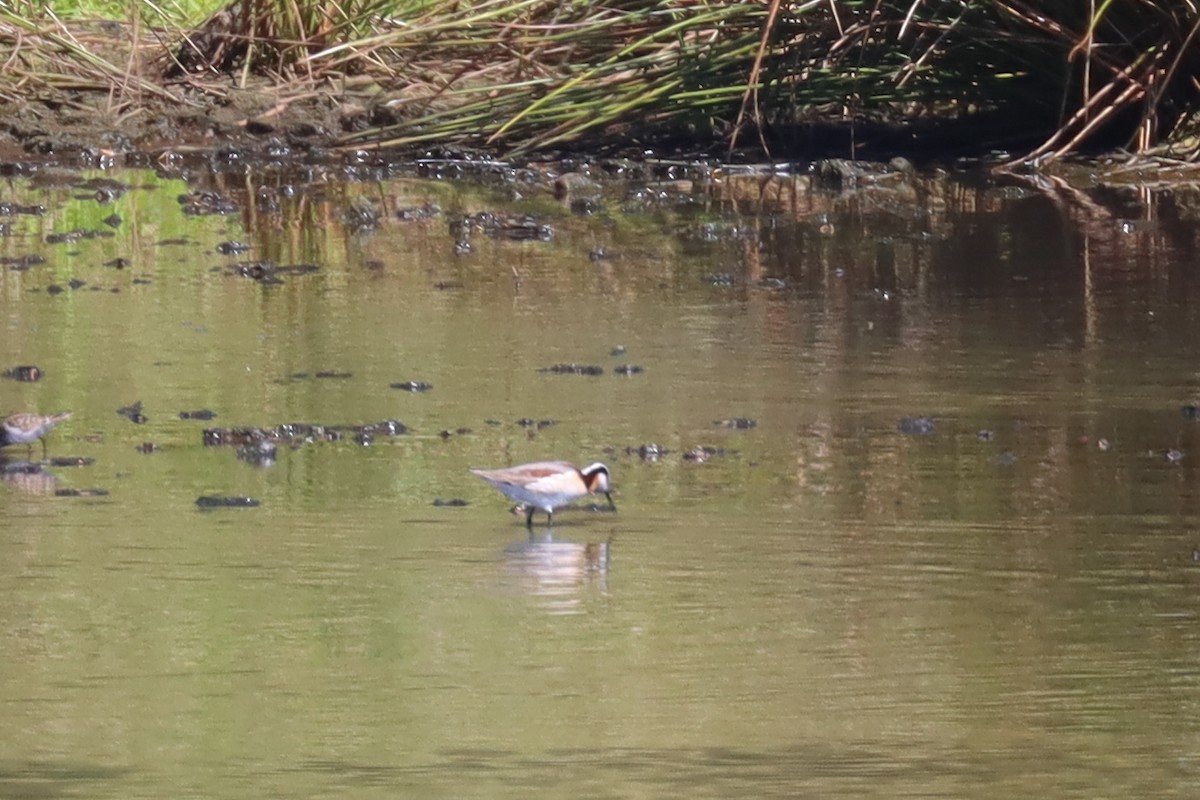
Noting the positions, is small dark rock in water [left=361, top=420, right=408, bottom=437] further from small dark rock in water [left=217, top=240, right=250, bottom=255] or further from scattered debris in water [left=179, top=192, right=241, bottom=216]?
scattered debris in water [left=179, top=192, right=241, bottom=216]

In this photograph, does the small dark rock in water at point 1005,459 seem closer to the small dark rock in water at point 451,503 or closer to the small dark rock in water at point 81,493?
the small dark rock in water at point 451,503

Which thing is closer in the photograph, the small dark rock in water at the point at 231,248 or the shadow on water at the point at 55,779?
the shadow on water at the point at 55,779

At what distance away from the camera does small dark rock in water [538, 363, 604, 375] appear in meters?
7.57

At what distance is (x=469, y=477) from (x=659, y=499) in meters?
0.54

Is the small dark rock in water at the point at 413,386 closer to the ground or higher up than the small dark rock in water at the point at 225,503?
higher up

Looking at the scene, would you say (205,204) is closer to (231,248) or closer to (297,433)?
(231,248)

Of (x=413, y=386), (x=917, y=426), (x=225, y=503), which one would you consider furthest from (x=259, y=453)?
(x=917, y=426)

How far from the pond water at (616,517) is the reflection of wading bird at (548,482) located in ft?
0.40

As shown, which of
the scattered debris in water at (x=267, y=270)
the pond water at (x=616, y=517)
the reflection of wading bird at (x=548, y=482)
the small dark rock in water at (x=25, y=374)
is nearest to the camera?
the pond water at (x=616, y=517)

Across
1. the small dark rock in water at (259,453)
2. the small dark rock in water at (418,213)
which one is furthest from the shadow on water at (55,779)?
the small dark rock in water at (418,213)

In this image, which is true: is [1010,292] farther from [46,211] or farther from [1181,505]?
[46,211]

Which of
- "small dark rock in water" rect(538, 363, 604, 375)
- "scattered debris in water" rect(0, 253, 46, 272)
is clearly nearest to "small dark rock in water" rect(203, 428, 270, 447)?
"small dark rock in water" rect(538, 363, 604, 375)

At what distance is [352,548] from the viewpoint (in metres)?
5.40

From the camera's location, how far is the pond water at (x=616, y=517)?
13.2ft
